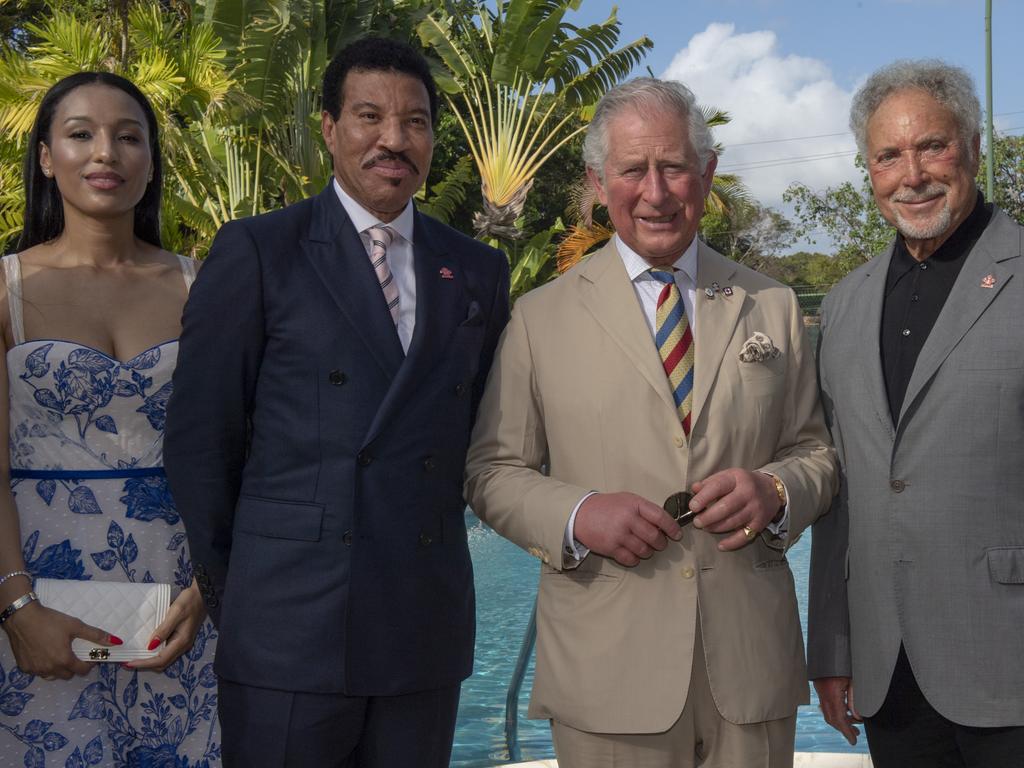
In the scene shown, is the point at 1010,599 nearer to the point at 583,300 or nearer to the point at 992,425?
the point at 992,425

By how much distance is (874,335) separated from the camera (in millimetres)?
3053

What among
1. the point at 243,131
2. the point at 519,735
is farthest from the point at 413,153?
the point at 243,131

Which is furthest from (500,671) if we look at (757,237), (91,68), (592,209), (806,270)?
(806,270)

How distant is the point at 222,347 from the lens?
2795mm

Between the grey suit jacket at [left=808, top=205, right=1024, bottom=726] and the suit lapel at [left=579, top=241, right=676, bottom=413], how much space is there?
0.62 m

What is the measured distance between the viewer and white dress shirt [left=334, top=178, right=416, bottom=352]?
2.99 m

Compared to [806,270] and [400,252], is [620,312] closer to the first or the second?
[400,252]

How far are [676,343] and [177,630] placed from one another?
1553 mm

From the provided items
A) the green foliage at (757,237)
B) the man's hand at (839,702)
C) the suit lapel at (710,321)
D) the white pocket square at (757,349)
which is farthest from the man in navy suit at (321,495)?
the green foliage at (757,237)

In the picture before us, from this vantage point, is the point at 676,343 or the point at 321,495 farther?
the point at 676,343

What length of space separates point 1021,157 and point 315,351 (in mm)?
32616

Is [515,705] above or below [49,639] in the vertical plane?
below

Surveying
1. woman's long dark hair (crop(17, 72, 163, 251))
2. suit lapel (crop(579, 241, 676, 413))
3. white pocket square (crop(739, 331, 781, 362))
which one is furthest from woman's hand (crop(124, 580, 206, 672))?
white pocket square (crop(739, 331, 781, 362))

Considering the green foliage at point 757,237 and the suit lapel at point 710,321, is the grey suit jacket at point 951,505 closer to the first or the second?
the suit lapel at point 710,321
